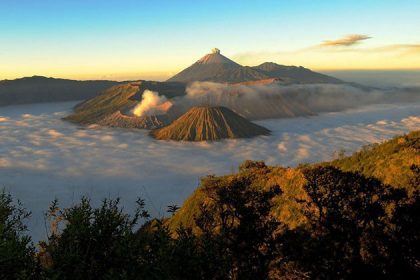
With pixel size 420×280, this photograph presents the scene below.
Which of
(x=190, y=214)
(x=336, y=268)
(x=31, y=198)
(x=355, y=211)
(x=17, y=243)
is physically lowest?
(x=31, y=198)

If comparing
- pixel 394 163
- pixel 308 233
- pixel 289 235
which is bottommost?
pixel 289 235

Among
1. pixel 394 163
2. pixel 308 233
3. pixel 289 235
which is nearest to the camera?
pixel 308 233

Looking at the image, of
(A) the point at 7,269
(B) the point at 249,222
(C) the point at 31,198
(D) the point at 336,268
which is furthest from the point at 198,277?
(C) the point at 31,198

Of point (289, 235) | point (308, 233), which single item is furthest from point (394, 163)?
point (289, 235)

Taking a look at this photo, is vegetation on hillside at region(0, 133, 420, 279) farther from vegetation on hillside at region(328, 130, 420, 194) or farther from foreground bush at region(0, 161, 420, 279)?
vegetation on hillside at region(328, 130, 420, 194)

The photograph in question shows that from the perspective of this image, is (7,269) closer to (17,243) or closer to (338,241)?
(17,243)

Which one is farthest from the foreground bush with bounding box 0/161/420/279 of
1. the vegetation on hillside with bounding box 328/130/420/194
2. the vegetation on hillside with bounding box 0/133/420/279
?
the vegetation on hillside with bounding box 328/130/420/194

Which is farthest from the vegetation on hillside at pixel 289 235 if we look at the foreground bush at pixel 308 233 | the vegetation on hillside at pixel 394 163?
the vegetation on hillside at pixel 394 163

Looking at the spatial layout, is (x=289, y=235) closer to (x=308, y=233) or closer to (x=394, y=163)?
(x=308, y=233)

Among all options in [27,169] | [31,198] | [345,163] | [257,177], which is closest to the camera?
[345,163]

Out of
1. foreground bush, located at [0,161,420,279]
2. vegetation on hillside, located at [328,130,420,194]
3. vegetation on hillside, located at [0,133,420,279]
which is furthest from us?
vegetation on hillside, located at [328,130,420,194]

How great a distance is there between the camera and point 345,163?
43.8 m

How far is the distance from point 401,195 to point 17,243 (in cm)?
2545

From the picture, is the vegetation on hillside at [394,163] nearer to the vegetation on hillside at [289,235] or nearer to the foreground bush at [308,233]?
the vegetation on hillside at [289,235]
